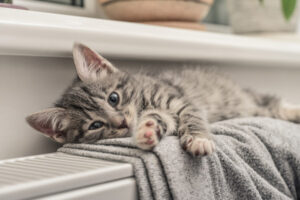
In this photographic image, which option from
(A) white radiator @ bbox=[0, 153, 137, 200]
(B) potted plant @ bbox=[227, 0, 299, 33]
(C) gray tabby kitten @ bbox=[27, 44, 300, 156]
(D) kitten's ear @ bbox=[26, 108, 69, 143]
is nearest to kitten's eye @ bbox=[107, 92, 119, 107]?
(C) gray tabby kitten @ bbox=[27, 44, 300, 156]

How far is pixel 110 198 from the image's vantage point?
59 cm

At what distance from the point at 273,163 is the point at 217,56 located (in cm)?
45

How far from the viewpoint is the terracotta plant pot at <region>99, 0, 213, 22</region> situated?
118cm

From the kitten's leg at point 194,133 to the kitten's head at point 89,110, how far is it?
11 cm

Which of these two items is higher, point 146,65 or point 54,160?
point 146,65

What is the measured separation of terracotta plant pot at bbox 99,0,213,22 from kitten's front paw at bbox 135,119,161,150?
540mm

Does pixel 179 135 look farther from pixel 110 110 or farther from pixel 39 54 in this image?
pixel 39 54

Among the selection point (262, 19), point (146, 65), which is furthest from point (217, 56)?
point (262, 19)

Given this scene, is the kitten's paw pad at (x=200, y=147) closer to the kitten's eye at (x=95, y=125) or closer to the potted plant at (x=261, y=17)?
the kitten's eye at (x=95, y=125)

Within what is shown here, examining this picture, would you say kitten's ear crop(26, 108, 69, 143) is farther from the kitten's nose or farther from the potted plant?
the potted plant

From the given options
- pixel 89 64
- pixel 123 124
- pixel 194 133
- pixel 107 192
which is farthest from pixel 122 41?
pixel 107 192

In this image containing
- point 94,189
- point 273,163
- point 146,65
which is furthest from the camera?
point 146,65

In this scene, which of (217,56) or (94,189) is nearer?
(94,189)

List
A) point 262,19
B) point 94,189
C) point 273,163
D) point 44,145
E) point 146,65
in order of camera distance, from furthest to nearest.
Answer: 1. point 262,19
2. point 146,65
3. point 44,145
4. point 273,163
5. point 94,189
